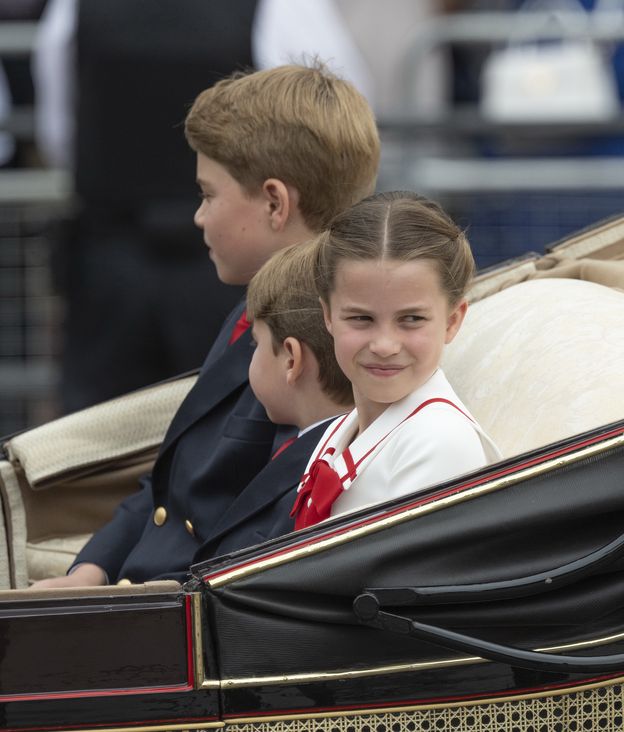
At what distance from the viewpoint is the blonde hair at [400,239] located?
2020 millimetres

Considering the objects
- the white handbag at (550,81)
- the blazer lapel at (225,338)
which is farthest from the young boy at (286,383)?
the white handbag at (550,81)

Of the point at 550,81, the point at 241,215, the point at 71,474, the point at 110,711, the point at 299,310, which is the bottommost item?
the point at 110,711

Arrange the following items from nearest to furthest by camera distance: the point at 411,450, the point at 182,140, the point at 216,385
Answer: the point at 411,450
the point at 216,385
the point at 182,140

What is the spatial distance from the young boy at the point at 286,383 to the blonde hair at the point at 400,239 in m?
0.16

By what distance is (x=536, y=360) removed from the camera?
2.30 m

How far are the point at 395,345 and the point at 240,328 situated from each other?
707 mm

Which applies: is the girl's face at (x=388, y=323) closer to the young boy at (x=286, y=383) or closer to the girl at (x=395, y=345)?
the girl at (x=395, y=345)

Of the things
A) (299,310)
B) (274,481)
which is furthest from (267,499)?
(299,310)

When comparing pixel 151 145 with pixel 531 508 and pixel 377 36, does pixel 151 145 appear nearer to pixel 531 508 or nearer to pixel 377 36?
pixel 377 36

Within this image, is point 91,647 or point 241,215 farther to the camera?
point 241,215

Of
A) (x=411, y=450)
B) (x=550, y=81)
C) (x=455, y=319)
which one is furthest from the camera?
(x=550, y=81)

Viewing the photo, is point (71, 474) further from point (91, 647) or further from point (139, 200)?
point (139, 200)

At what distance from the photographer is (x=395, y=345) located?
2.02 meters

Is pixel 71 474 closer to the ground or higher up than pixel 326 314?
closer to the ground
